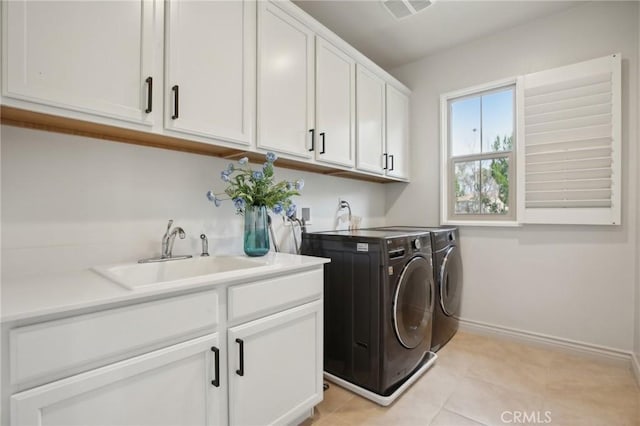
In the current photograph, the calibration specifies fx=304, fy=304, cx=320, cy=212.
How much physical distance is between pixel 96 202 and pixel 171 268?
0.44 m

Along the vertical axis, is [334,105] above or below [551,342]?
above

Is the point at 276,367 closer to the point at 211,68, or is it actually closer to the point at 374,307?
the point at 374,307

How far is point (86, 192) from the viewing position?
4.42 ft

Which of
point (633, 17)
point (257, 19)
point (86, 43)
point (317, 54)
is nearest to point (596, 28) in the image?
point (633, 17)

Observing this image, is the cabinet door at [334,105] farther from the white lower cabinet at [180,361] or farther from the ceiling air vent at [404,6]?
the white lower cabinet at [180,361]

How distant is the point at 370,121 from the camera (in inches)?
99.9

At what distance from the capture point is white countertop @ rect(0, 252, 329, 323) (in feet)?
2.59

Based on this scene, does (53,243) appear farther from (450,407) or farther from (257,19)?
(450,407)

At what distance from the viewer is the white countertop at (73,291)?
790 millimetres

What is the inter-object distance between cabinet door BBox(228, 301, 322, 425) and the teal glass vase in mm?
409

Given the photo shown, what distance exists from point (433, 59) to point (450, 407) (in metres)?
2.98

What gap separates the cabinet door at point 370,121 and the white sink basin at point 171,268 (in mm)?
1270

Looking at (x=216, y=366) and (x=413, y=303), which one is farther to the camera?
(x=413, y=303)

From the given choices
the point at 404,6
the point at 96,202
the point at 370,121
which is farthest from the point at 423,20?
the point at 96,202
